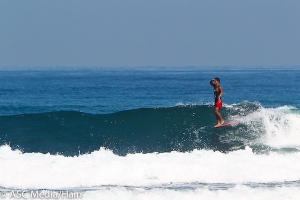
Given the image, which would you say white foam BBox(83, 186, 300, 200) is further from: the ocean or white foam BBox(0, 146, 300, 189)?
white foam BBox(0, 146, 300, 189)

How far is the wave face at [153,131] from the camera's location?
15.6 m

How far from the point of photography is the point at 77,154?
15.0 meters

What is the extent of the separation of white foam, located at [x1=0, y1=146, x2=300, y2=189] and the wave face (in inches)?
66.5

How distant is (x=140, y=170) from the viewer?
1234 centimetres

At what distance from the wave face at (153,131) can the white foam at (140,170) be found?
1688 millimetres

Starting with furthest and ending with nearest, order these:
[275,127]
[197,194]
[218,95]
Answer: [218,95] < [275,127] < [197,194]

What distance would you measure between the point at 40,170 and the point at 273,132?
769 centimetres

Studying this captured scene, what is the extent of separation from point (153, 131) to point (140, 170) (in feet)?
17.8

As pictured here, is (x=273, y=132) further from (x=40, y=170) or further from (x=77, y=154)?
(x=40, y=170)

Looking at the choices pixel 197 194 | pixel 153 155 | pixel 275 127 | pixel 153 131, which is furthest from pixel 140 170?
pixel 275 127

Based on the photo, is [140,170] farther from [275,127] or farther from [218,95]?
[275,127]

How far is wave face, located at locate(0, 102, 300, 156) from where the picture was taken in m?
15.6

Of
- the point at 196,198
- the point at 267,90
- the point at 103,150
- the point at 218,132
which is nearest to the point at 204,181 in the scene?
→ the point at 196,198

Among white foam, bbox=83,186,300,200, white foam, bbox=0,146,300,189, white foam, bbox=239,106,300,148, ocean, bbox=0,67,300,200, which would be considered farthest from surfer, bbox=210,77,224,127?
white foam, bbox=83,186,300,200
